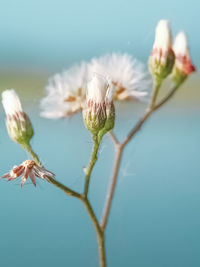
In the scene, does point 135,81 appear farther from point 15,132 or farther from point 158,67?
point 15,132

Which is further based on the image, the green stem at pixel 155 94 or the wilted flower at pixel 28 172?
the green stem at pixel 155 94

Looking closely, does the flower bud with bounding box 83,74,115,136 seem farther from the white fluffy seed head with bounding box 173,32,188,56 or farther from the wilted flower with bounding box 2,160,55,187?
the white fluffy seed head with bounding box 173,32,188,56

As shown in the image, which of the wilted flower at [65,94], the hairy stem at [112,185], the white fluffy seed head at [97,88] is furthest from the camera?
the wilted flower at [65,94]

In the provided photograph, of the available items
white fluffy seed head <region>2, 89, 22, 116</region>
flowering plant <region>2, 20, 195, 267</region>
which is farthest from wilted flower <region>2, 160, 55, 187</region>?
white fluffy seed head <region>2, 89, 22, 116</region>

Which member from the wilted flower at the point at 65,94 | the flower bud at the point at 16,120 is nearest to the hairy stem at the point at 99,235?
the flower bud at the point at 16,120

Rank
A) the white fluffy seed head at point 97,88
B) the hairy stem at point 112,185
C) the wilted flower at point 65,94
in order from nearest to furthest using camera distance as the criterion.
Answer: the white fluffy seed head at point 97,88, the hairy stem at point 112,185, the wilted flower at point 65,94

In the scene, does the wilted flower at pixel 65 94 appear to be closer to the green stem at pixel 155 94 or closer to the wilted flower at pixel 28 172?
the green stem at pixel 155 94

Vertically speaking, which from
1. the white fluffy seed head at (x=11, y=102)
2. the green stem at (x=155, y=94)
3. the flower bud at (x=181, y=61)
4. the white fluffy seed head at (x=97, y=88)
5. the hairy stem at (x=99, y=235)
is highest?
the white fluffy seed head at (x=11, y=102)

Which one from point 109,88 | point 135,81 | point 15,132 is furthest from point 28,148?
point 135,81
